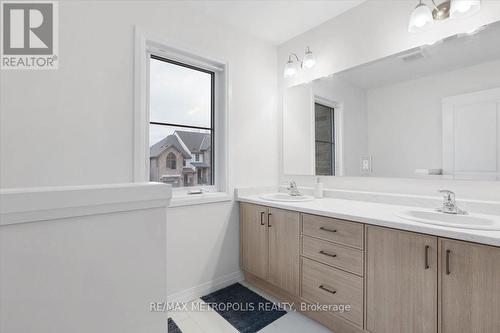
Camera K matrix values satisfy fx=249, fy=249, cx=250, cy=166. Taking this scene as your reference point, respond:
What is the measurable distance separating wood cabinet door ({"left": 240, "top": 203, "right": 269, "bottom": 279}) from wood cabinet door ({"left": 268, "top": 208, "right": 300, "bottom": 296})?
0.07 m

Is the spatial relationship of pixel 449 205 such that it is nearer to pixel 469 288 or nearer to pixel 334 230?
pixel 469 288

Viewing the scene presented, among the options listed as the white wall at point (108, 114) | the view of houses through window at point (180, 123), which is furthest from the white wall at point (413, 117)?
the view of houses through window at point (180, 123)

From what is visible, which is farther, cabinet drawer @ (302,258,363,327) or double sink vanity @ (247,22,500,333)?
cabinet drawer @ (302,258,363,327)

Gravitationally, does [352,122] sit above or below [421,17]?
below

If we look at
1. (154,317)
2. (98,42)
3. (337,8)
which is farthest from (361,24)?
(154,317)

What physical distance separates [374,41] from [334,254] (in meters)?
1.71

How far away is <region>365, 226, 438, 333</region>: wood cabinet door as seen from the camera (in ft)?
4.10

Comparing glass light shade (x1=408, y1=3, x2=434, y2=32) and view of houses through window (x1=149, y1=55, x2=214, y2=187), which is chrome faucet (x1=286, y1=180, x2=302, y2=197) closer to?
view of houses through window (x1=149, y1=55, x2=214, y2=187)

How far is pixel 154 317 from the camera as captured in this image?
748 millimetres

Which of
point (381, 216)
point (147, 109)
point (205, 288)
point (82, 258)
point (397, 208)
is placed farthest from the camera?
point (205, 288)

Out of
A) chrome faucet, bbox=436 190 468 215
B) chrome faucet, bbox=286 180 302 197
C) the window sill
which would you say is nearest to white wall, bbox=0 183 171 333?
the window sill

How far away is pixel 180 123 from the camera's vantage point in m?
2.21

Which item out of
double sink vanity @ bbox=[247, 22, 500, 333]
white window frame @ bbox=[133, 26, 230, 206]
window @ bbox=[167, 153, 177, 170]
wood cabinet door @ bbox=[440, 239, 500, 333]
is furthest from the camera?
window @ bbox=[167, 153, 177, 170]

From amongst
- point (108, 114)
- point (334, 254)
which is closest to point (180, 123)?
point (108, 114)
